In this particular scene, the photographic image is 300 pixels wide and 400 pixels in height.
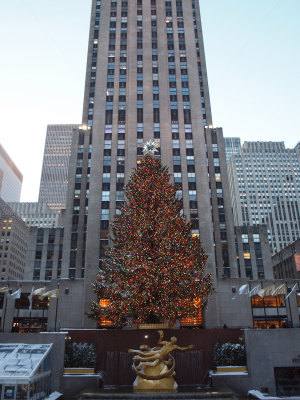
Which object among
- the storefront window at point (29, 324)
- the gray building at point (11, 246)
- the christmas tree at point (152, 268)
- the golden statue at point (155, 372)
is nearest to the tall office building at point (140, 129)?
the storefront window at point (29, 324)

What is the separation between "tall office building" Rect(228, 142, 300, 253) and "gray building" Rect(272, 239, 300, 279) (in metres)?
54.0

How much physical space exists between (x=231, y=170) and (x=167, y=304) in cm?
14012

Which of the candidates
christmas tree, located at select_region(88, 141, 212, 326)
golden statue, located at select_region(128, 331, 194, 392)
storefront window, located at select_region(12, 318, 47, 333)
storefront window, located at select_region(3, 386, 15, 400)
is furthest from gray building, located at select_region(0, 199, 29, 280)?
golden statue, located at select_region(128, 331, 194, 392)

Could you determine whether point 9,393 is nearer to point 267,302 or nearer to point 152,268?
point 152,268

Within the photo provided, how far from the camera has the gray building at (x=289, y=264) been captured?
67.2 m

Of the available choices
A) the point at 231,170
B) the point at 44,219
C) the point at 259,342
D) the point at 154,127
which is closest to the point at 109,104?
the point at 154,127

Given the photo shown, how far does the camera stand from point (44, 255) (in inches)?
3287

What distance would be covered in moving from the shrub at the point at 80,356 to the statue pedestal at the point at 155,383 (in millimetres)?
4473

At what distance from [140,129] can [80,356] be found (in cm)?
4135

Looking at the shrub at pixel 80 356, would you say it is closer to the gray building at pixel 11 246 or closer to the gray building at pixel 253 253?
the gray building at pixel 253 253

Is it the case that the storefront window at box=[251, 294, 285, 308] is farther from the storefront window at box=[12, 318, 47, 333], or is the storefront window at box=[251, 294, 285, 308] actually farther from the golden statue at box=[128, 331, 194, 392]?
the storefront window at box=[12, 318, 47, 333]

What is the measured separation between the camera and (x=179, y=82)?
63000 mm

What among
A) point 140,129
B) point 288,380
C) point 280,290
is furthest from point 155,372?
point 140,129

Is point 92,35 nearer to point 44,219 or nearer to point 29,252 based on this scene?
point 29,252
